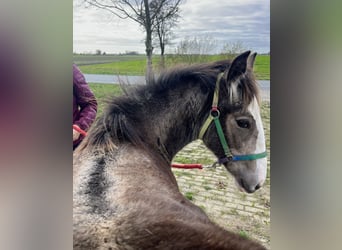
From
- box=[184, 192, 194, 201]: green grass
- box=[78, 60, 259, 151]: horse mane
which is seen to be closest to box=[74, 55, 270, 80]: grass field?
box=[78, 60, 259, 151]: horse mane

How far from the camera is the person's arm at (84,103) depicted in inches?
63.9

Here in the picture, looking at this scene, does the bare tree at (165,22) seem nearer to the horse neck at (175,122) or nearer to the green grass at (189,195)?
the horse neck at (175,122)

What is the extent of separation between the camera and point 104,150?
1.61 metres

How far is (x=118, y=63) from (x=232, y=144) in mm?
618

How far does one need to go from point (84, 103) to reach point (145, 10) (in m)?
0.49

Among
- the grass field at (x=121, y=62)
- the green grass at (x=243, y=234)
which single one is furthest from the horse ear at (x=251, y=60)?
the green grass at (x=243, y=234)

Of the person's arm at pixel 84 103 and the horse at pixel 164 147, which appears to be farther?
the person's arm at pixel 84 103

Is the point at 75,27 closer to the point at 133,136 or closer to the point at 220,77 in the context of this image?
the point at 133,136

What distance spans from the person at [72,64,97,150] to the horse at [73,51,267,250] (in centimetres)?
3

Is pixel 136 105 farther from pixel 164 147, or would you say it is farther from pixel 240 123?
pixel 240 123

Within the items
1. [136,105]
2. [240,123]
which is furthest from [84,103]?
[240,123]

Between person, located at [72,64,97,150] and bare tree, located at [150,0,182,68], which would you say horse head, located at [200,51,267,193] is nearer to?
bare tree, located at [150,0,182,68]

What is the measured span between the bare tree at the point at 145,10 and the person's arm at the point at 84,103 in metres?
0.29
